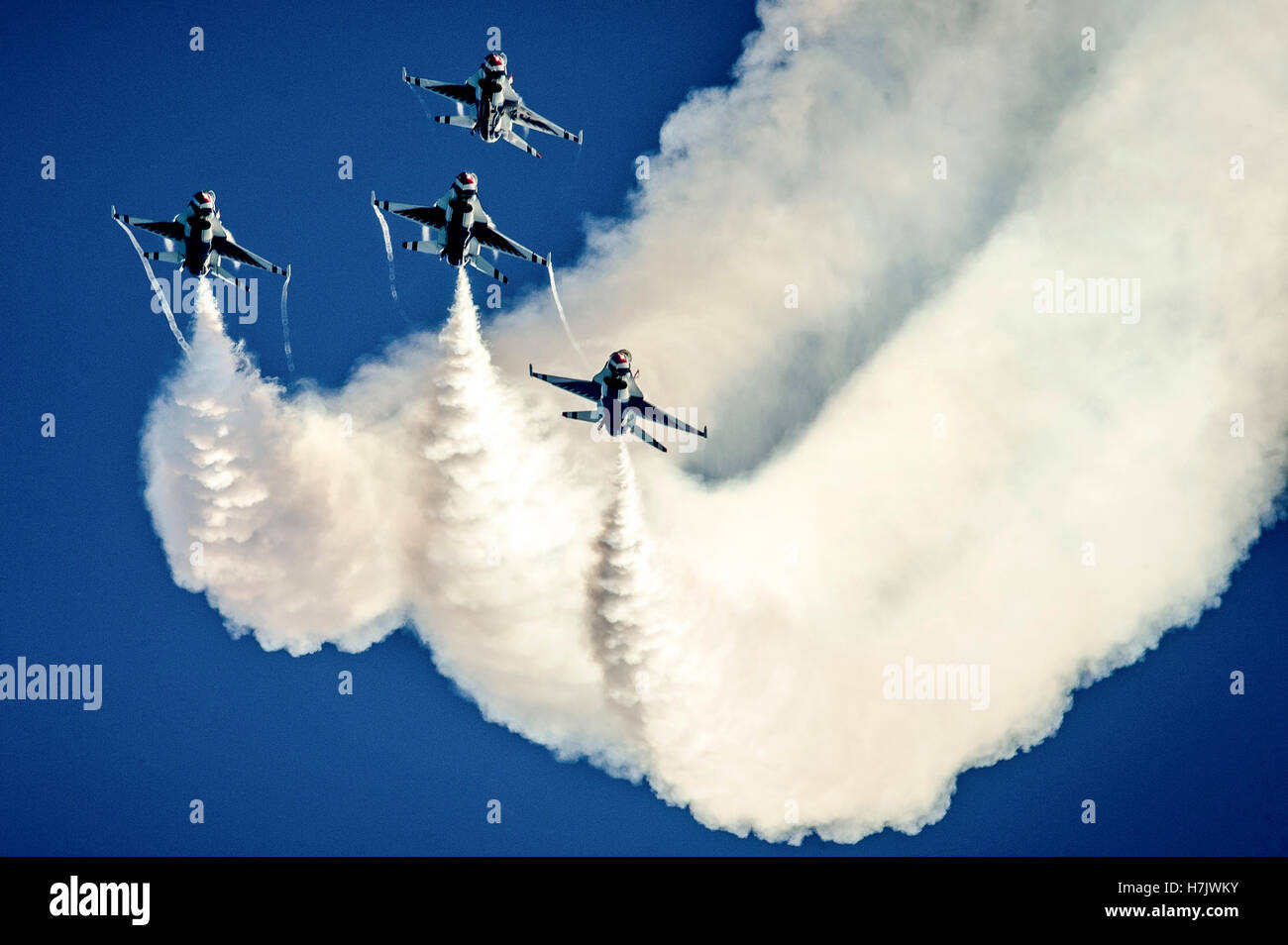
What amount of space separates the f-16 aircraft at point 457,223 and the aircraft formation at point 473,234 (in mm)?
41

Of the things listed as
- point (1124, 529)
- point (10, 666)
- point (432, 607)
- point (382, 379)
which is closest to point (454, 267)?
point (382, 379)

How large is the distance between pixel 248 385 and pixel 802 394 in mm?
27316

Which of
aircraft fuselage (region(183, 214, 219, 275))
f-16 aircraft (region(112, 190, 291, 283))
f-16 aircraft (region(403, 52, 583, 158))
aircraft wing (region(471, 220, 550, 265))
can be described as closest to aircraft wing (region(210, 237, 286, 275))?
f-16 aircraft (region(112, 190, 291, 283))

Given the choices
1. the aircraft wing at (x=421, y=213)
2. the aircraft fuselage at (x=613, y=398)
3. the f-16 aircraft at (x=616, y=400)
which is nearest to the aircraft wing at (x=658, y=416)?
the f-16 aircraft at (x=616, y=400)

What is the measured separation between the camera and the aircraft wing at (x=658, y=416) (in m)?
58.4

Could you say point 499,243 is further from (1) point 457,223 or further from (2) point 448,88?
(2) point 448,88

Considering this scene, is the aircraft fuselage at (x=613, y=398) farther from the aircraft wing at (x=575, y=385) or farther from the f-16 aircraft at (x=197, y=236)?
the f-16 aircraft at (x=197, y=236)

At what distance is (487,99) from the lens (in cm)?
5872

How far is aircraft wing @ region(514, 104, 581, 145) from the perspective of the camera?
6084cm

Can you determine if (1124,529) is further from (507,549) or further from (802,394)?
(507,549)

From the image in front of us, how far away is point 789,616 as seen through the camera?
69875 millimetres

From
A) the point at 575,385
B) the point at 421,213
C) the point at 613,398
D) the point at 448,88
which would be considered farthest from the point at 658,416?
the point at 448,88
